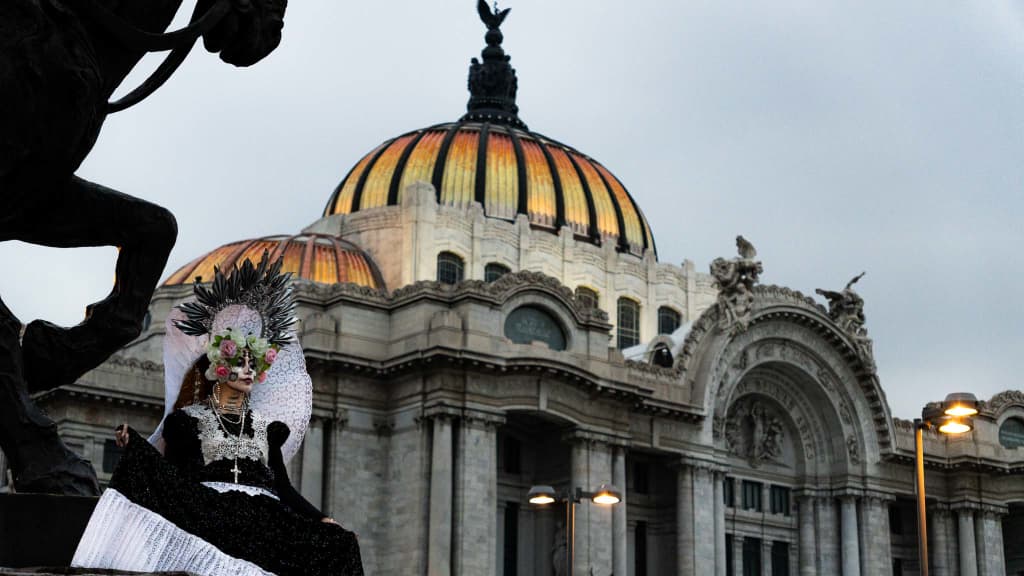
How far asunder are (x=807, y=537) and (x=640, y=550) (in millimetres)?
7941

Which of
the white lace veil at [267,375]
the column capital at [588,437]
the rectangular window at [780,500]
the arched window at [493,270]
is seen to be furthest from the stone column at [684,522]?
the white lace veil at [267,375]

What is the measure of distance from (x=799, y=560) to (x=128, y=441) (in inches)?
2009

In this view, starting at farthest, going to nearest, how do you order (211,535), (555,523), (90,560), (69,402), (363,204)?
(363,204)
(555,523)
(69,402)
(211,535)
(90,560)

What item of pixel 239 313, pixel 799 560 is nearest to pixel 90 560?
pixel 239 313

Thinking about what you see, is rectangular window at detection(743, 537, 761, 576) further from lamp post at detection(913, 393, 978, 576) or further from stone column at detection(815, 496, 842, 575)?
lamp post at detection(913, 393, 978, 576)

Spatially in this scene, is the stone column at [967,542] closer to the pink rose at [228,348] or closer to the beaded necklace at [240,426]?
the beaded necklace at [240,426]

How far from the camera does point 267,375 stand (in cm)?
967

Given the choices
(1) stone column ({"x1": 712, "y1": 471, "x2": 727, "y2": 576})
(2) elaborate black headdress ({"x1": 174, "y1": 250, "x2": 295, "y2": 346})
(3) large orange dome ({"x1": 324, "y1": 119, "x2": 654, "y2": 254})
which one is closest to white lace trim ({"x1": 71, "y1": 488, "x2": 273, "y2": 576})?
(2) elaborate black headdress ({"x1": 174, "y1": 250, "x2": 295, "y2": 346})

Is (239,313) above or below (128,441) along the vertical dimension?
above

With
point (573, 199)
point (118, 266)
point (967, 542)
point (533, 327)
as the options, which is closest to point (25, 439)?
point (118, 266)

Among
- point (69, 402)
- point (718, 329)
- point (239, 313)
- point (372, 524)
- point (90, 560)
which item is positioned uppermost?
point (718, 329)

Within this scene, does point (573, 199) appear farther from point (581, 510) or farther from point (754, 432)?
point (581, 510)

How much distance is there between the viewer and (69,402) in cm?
4400

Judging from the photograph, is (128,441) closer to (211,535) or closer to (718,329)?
(211,535)
